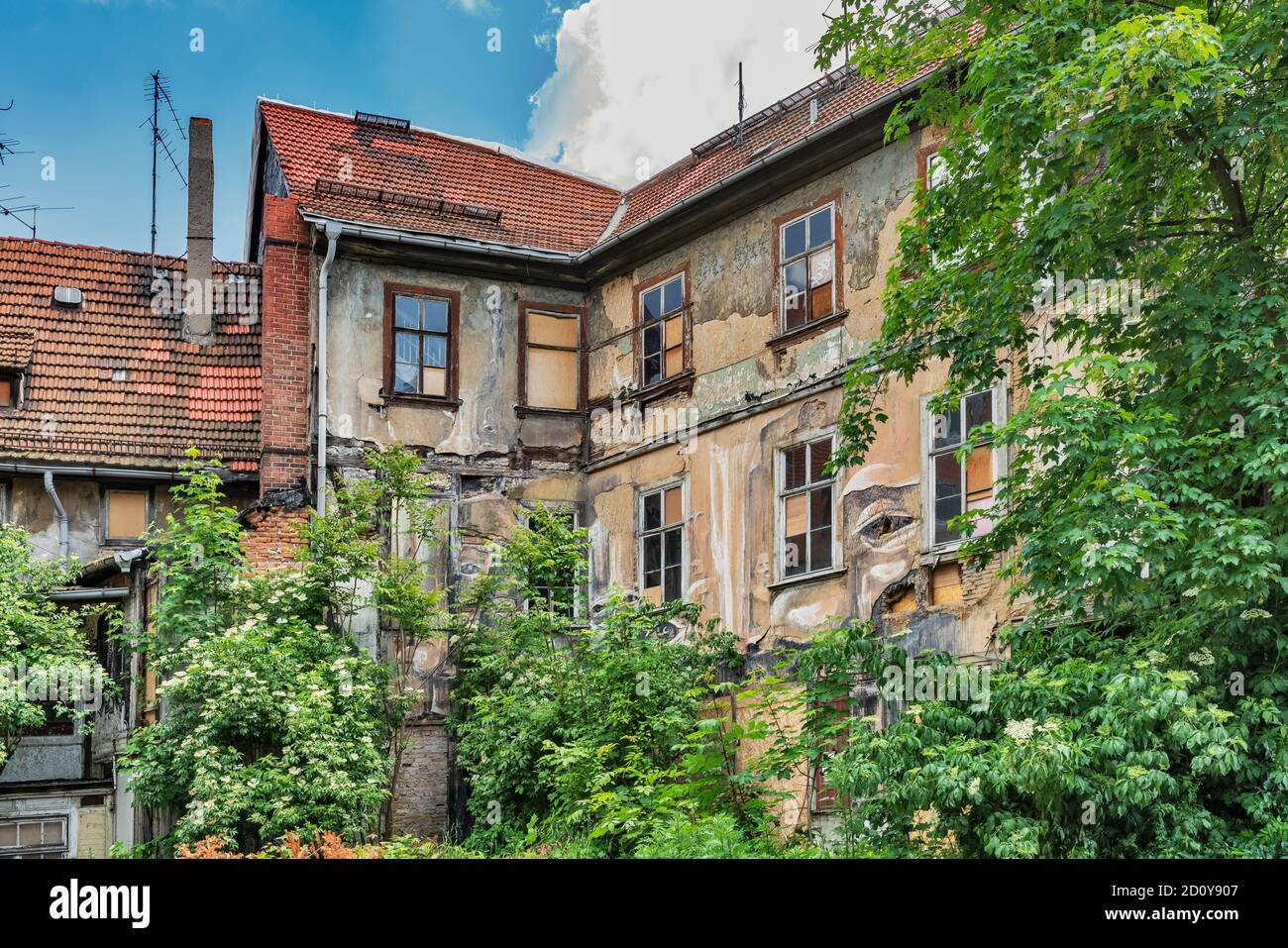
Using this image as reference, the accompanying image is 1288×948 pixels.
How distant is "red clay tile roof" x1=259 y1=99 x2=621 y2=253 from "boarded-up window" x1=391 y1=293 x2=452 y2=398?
1.05 metres

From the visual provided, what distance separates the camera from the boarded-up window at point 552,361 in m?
20.1

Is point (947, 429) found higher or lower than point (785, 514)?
higher

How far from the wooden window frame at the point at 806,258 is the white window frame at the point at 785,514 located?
4.15 feet

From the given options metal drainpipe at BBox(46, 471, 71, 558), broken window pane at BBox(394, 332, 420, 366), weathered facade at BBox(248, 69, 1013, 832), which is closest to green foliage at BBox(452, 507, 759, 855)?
weathered facade at BBox(248, 69, 1013, 832)

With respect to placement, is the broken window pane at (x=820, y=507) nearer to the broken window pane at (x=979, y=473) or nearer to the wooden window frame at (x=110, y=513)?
the broken window pane at (x=979, y=473)

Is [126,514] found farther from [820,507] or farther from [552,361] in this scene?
[820,507]

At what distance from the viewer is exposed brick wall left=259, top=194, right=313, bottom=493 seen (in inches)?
757

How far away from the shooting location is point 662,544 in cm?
1862

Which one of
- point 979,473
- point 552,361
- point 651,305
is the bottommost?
point 979,473

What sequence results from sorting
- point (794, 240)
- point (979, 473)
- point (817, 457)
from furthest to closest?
1. point (794, 240)
2. point (817, 457)
3. point (979, 473)

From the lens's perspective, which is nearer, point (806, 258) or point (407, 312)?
point (806, 258)

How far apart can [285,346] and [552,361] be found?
3678mm

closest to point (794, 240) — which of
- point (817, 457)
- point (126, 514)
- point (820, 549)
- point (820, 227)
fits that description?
point (820, 227)

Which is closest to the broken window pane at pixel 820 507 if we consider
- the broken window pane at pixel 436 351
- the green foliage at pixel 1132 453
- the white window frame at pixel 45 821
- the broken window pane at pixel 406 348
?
the green foliage at pixel 1132 453
